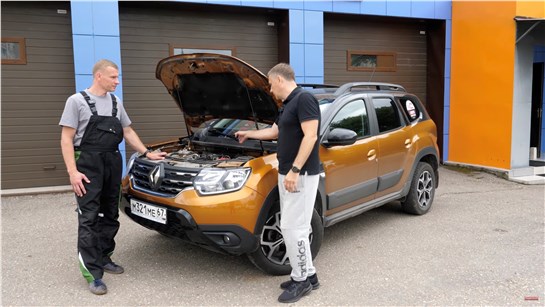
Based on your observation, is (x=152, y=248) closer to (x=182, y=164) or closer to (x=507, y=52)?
(x=182, y=164)

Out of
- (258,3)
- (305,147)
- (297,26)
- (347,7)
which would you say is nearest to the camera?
A: (305,147)

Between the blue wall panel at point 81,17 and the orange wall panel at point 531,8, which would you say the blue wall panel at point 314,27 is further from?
the blue wall panel at point 81,17

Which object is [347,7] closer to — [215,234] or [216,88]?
[216,88]

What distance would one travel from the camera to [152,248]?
4.50 metres

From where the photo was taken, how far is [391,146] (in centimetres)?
493

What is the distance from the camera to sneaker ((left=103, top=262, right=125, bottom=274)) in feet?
12.8

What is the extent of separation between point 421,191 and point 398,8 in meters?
5.23

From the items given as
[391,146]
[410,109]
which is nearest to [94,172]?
[391,146]

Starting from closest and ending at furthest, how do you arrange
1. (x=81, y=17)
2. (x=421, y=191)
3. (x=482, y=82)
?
1. (x=421, y=191)
2. (x=81, y=17)
3. (x=482, y=82)

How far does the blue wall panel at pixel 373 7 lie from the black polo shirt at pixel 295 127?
256 inches

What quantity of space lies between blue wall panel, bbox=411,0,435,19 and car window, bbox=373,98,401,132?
5262mm

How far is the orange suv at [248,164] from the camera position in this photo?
3396 mm

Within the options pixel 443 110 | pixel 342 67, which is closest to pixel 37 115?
pixel 342 67

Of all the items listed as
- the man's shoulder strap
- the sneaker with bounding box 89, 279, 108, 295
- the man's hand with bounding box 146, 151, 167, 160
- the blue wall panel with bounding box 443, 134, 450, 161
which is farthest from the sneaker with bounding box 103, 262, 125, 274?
the blue wall panel with bounding box 443, 134, 450, 161
